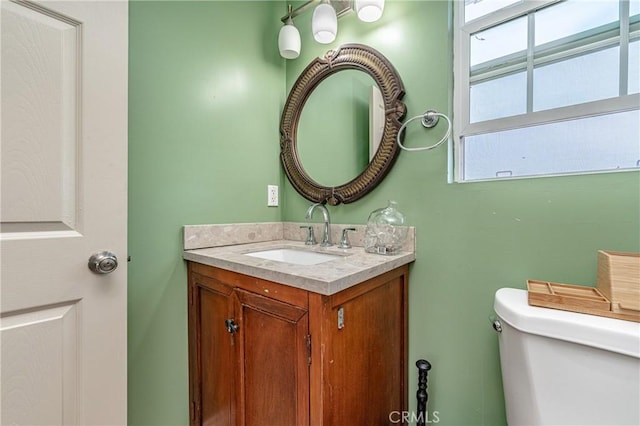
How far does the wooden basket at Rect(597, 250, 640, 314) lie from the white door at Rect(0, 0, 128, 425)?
1.21 m

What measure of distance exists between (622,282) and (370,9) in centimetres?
113

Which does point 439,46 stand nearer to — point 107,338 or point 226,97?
point 226,97

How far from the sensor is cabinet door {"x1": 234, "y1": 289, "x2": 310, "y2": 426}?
0.70 meters

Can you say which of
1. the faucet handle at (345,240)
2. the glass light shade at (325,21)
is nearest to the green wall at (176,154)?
the glass light shade at (325,21)

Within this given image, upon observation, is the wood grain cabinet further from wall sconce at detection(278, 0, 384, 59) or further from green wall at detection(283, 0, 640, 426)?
wall sconce at detection(278, 0, 384, 59)

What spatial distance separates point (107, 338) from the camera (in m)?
0.76

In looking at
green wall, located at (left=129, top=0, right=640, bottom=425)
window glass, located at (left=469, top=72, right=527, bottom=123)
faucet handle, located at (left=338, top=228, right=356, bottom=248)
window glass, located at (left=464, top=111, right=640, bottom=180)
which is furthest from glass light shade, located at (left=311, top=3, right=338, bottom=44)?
faucet handle, located at (left=338, top=228, right=356, bottom=248)

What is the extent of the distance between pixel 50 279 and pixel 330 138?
1084 mm

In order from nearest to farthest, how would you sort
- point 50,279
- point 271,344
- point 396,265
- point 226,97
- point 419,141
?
point 50,279
point 271,344
point 396,265
point 419,141
point 226,97

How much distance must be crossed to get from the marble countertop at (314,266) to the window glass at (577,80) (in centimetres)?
65

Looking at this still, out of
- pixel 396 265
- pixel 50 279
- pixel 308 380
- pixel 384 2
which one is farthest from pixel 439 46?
pixel 50 279

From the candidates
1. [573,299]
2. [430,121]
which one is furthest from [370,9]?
[573,299]

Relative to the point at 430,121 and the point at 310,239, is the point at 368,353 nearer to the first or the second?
the point at 310,239

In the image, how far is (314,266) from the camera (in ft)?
2.61
